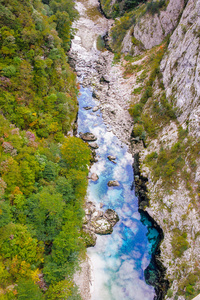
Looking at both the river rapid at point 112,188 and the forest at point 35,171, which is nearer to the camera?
the forest at point 35,171

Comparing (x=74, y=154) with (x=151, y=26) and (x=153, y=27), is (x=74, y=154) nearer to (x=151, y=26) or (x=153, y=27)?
(x=153, y=27)

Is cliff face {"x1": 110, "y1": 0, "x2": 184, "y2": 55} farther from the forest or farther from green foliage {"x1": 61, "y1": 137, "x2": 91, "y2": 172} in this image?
green foliage {"x1": 61, "y1": 137, "x2": 91, "y2": 172}

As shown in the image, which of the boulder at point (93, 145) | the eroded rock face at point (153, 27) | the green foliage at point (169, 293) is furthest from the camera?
the eroded rock face at point (153, 27)

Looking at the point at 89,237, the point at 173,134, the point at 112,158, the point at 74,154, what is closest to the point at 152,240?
the point at 89,237

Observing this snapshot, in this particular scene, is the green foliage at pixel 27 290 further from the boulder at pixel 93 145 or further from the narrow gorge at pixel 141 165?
the boulder at pixel 93 145

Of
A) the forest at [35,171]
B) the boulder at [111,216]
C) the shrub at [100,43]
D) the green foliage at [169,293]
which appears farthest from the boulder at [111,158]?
the shrub at [100,43]

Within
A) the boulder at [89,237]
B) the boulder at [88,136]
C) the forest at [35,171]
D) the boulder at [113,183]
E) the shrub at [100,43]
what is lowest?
the boulder at [89,237]
